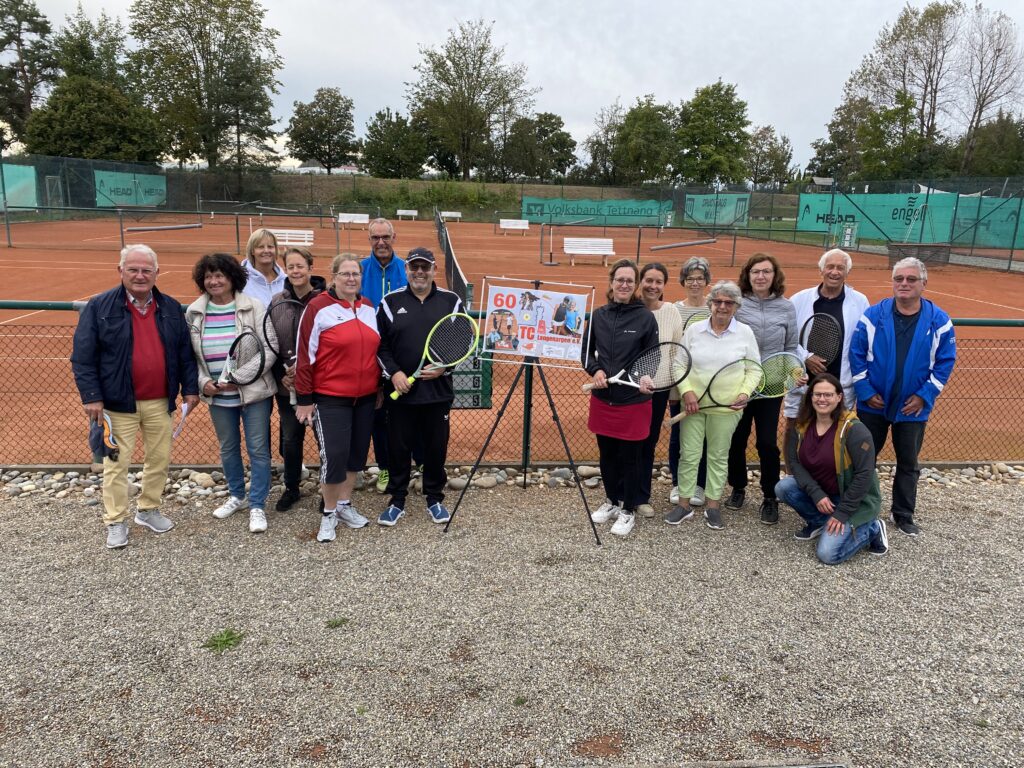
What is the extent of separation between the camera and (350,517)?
4832 mm

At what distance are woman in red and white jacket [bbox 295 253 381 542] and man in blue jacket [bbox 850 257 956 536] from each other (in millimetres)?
3521

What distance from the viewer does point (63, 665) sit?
11.0ft

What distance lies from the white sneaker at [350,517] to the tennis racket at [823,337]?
3.57 m

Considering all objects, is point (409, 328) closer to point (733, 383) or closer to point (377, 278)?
point (377, 278)

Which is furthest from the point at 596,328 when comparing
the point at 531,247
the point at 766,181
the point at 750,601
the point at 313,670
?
the point at 766,181

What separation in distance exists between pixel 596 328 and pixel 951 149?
187 ft

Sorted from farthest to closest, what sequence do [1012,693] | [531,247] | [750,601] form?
[531,247] → [750,601] → [1012,693]

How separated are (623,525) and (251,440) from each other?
2.78m

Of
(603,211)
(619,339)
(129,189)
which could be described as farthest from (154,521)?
(603,211)

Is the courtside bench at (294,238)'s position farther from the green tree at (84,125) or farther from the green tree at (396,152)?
the green tree at (396,152)

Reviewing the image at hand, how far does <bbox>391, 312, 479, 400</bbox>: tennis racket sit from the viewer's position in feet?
15.1

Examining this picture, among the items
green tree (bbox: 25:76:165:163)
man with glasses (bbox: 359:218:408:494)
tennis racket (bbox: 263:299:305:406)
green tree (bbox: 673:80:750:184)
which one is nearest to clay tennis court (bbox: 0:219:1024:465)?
man with glasses (bbox: 359:218:408:494)

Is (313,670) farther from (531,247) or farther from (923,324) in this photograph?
(531,247)

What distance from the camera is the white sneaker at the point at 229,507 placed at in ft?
16.2
